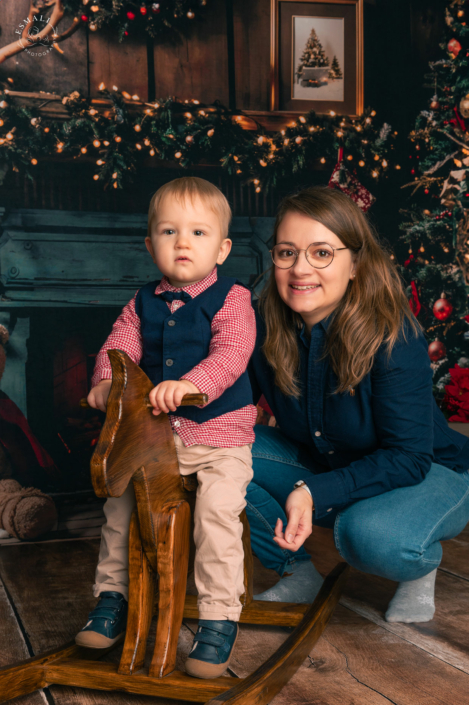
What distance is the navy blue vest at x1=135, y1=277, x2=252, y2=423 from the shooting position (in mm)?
1338

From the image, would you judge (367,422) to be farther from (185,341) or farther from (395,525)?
(185,341)

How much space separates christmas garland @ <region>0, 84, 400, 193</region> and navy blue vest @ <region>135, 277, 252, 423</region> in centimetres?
127

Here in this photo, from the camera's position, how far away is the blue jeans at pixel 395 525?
1.38 m

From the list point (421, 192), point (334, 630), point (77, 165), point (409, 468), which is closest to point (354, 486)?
point (409, 468)

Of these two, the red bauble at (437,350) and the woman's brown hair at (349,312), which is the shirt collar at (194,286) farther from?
the red bauble at (437,350)

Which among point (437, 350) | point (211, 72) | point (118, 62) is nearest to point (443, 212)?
point (437, 350)

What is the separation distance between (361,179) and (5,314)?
5.44 ft

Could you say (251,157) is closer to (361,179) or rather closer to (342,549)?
(361,179)

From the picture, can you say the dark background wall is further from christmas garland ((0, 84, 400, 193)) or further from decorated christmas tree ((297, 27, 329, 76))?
decorated christmas tree ((297, 27, 329, 76))

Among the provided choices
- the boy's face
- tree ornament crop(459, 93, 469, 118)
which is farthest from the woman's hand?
tree ornament crop(459, 93, 469, 118)

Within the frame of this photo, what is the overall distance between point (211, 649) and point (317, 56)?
2.47m

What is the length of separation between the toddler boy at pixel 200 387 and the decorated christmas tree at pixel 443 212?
1675mm

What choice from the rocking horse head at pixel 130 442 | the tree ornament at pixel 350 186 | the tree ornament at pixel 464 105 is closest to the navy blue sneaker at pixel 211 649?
the rocking horse head at pixel 130 442

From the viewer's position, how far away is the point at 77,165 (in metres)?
2.43
